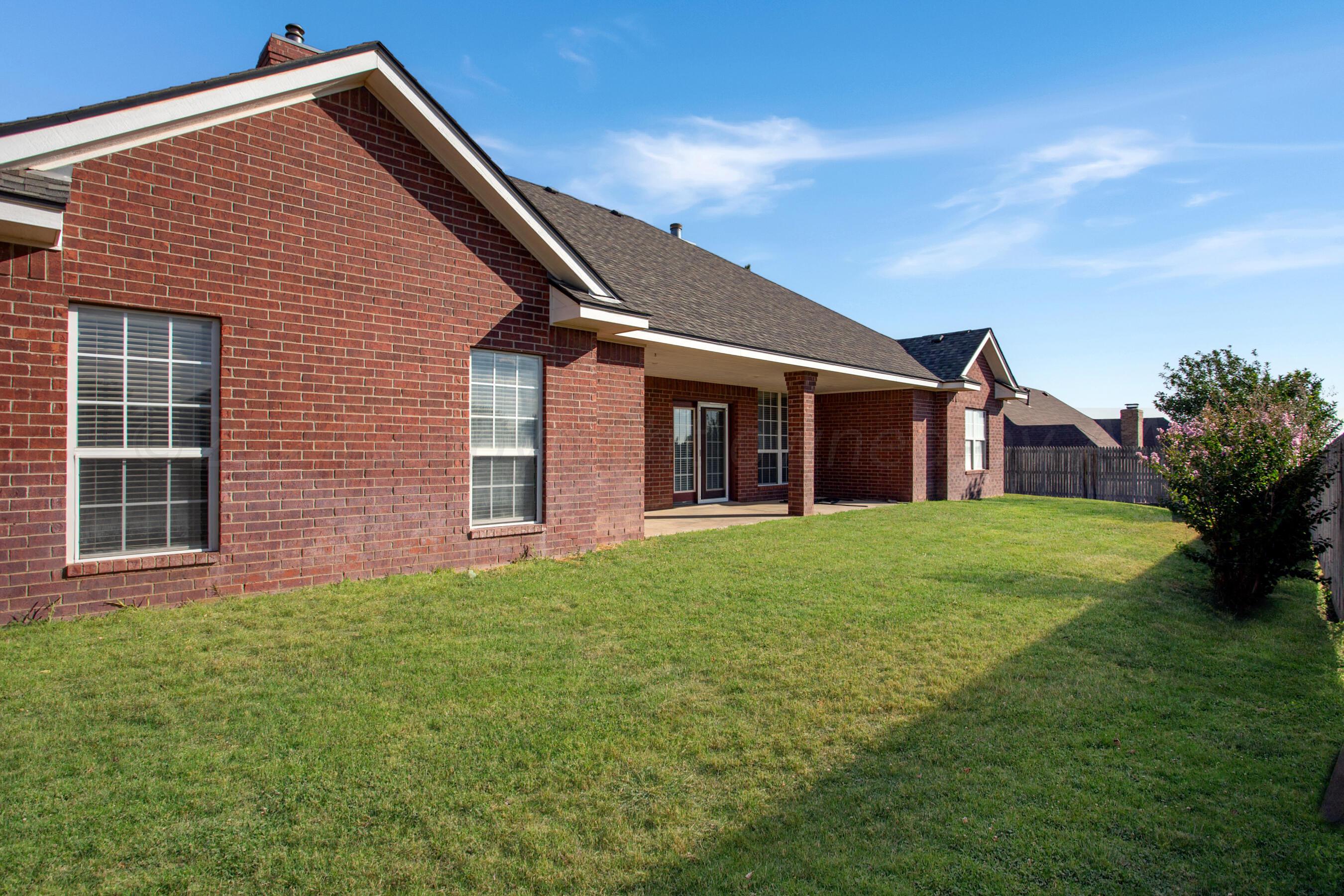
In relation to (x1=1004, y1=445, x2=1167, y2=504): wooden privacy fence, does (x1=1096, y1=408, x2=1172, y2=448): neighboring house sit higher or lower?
higher

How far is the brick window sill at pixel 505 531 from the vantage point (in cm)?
848

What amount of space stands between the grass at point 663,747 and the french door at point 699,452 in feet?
31.0

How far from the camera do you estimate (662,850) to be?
287 cm

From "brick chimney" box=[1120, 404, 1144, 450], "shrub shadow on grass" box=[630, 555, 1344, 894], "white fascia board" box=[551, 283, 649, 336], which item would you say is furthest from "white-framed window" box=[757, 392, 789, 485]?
"brick chimney" box=[1120, 404, 1144, 450]

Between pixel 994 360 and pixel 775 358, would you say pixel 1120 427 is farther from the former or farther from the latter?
pixel 775 358

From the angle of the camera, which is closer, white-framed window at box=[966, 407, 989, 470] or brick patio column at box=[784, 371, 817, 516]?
brick patio column at box=[784, 371, 817, 516]

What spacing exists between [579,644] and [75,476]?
14.9 feet

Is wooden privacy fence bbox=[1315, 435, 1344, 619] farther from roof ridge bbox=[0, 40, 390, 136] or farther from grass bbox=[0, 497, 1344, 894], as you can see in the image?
roof ridge bbox=[0, 40, 390, 136]

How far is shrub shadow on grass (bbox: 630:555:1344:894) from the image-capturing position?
8.99ft

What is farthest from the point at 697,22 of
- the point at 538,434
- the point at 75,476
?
the point at 75,476

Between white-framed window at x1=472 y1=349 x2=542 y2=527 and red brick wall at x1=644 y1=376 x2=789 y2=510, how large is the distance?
468 cm

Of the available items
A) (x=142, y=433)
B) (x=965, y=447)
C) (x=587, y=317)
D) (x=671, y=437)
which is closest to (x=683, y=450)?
(x=671, y=437)

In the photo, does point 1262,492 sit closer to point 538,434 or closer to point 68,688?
point 538,434

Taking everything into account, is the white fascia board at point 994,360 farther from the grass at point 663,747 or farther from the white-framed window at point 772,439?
the grass at point 663,747
